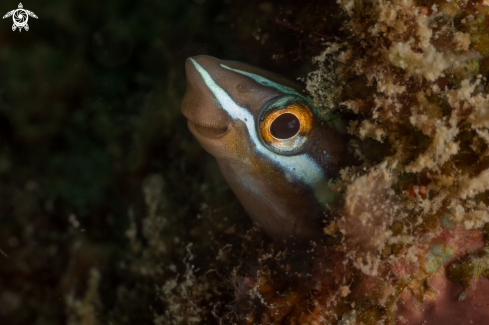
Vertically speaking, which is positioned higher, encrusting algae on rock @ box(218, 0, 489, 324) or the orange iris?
the orange iris

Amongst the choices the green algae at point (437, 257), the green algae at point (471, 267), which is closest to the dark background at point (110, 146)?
the green algae at point (437, 257)

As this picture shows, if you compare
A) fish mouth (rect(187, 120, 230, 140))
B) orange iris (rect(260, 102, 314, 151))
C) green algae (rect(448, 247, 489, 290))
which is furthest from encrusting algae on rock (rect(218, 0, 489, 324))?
fish mouth (rect(187, 120, 230, 140))

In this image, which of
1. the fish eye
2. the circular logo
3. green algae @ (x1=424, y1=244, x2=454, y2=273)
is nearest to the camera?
green algae @ (x1=424, y1=244, x2=454, y2=273)

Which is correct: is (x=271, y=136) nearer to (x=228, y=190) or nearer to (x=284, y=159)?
(x=284, y=159)

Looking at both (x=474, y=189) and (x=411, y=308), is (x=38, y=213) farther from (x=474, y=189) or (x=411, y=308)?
(x=474, y=189)

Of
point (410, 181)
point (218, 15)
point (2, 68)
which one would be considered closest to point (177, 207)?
point (218, 15)

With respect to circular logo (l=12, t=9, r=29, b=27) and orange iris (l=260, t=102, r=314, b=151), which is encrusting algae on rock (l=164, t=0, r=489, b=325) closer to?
orange iris (l=260, t=102, r=314, b=151)
